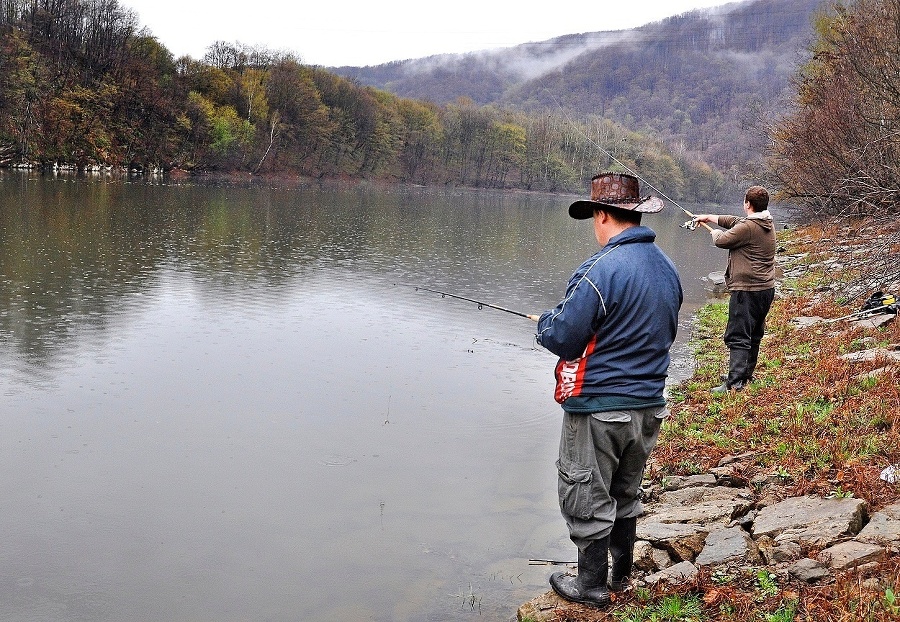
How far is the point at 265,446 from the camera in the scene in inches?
313

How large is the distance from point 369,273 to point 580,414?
16.3 metres

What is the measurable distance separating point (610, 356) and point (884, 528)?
1.81m

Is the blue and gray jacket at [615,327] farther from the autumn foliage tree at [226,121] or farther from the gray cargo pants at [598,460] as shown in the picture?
the autumn foliage tree at [226,121]

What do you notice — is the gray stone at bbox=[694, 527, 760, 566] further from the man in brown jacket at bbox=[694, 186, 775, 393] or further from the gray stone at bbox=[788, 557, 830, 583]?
the man in brown jacket at bbox=[694, 186, 775, 393]

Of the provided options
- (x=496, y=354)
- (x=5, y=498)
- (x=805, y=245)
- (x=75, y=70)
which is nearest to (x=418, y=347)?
(x=496, y=354)

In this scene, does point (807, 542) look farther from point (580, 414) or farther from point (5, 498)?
point (5, 498)

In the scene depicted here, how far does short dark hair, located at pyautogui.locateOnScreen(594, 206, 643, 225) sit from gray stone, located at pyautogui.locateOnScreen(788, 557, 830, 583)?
200cm

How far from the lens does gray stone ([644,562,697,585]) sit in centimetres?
445

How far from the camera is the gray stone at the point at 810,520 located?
14.6 feet

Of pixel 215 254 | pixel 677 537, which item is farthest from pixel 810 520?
pixel 215 254

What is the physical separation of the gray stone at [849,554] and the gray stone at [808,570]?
42 mm

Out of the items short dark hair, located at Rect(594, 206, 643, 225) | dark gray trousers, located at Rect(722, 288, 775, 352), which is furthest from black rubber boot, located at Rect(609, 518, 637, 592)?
dark gray trousers, located at Rect(722, 288, 775, 352)

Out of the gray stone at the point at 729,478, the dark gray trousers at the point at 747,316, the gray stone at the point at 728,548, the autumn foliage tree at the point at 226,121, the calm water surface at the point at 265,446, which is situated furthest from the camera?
the autumn foliage tree at the point at 226,121

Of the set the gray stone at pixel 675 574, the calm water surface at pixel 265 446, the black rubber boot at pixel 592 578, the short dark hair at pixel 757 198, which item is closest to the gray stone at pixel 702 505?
the gray stone at pixel 675 574
